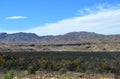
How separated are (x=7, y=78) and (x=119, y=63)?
1575cm

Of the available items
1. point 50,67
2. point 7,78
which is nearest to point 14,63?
point 50,67

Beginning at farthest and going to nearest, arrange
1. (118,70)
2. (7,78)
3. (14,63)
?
(14,63) → (118,70) → (7,78)

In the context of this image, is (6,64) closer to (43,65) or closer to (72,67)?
(43,65)

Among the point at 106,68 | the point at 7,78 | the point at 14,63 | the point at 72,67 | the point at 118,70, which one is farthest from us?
the point at 14,63

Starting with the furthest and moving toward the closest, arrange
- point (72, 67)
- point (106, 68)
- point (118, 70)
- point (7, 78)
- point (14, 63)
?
point (14, 63), point (72, 67), point (106, 68), point (118, 70), point (7, 78)

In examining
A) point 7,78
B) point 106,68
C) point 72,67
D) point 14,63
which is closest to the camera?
point 7,78

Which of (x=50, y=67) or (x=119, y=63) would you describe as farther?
(x=50, y=67)

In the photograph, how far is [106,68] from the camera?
152 feet

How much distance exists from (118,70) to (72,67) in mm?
17598

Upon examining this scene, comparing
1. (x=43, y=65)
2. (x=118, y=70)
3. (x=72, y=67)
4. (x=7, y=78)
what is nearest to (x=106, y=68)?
(x=72, y=67)

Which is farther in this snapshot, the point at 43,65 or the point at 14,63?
the point at 14,63

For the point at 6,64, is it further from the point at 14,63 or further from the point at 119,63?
the point at 119,63

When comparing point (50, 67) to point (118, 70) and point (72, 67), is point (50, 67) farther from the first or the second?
point (118, 70)

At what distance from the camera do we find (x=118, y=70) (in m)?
33.0
